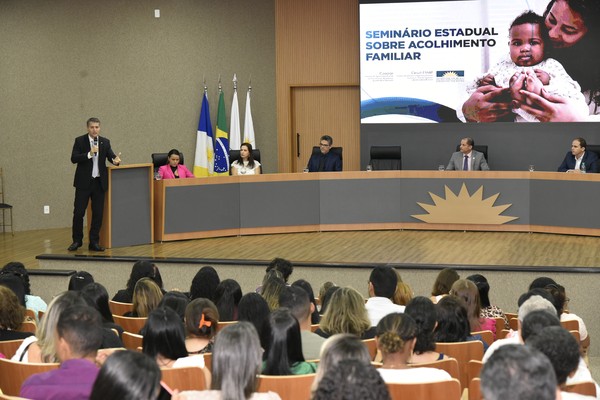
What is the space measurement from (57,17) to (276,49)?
131 inches

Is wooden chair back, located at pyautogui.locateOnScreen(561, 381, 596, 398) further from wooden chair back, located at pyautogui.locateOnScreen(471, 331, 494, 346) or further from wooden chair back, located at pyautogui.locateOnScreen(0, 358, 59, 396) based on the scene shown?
wooden chair back, located at pyautogui.locateOnScreen(0, 358, 59, 396)

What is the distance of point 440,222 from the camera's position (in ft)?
39.3

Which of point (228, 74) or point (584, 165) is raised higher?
point (228, 74)

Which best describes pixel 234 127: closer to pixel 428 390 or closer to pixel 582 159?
pixel 582 159

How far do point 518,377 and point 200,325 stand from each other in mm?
2425

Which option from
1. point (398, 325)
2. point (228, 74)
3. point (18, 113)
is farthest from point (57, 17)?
point (398, 325)

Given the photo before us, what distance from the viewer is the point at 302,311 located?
4926 millimetres

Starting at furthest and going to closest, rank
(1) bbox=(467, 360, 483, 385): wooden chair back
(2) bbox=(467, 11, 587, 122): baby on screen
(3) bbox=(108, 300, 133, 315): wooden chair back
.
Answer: (2) bbox=(467, 11, 587, 122): baby on screen, (3) bbox=(108, 300, 133, 315): wooden chair back, (1) bbox=(467, 360, 483, 385): wooden chair back

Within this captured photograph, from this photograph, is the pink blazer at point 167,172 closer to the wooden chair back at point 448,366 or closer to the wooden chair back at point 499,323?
the wooden chair back at point 499,323

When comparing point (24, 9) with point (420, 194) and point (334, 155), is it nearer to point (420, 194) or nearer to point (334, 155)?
point (334, 155)

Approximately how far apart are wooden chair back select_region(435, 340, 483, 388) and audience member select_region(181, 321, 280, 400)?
1741 millimetres

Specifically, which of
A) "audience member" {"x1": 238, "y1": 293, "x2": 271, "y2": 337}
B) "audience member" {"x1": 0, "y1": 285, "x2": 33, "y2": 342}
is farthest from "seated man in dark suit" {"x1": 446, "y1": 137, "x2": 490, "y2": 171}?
"audience member" {"x1": 0, "y1": 285, "x2": 33, "y2": 342}

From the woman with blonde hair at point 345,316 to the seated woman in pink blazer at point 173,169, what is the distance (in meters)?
6.63

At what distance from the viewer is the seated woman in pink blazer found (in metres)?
11.4
